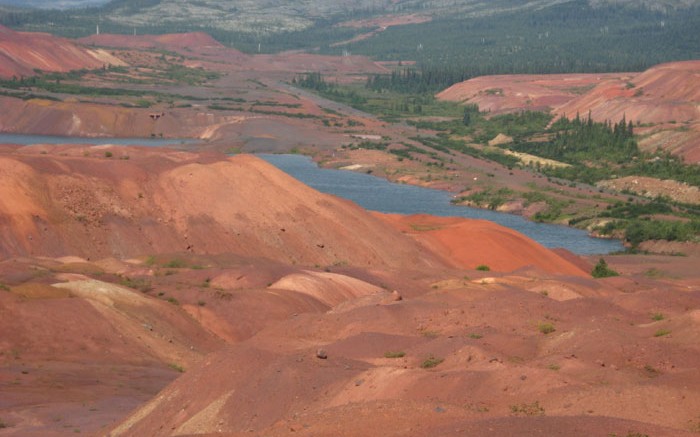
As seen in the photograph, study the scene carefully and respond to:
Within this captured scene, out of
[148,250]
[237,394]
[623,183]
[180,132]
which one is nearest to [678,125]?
[623,183]

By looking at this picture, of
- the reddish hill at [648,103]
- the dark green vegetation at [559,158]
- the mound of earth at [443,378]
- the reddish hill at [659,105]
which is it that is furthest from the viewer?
→ the reddish hill at [648,103]

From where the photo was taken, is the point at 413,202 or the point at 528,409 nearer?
the point at 528,409

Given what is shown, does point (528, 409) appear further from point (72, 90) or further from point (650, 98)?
point (72, 90)

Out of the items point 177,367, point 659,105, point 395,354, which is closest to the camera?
point 395,354

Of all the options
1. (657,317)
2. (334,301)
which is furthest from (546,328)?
(334,301)

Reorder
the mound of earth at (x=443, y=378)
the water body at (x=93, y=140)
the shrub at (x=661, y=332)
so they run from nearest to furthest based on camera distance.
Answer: the mound of earth at (x=443, y=378) → the shrub at (x=661, y=332) → the water body at (x=93, y=140)

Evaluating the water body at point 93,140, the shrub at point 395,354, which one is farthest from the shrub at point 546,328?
the water body at point 93,140

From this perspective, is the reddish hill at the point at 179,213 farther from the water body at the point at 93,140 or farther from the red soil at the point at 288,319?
the water body at the point at 93,140
